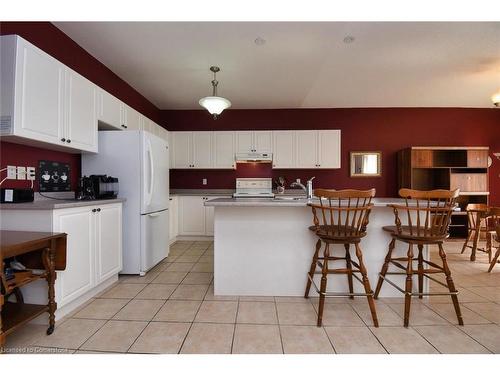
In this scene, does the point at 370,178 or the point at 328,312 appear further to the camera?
the point at 370,178

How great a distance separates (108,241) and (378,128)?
17.0ft

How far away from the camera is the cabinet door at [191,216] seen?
14.8 ft

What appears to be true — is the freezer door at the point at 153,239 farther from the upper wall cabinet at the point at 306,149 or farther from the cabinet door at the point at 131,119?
the upper wall cabinet at the point at 306,149

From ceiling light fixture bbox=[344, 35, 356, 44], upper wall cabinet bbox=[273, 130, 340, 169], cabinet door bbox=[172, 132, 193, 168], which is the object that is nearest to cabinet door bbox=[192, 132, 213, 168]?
cabinet door bbox=[172, 132, 193, 168]

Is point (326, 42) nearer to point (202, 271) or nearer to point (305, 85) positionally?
point (305, 85)

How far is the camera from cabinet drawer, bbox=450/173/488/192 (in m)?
4.46

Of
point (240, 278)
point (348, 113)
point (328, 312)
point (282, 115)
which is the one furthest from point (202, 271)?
point (348, 113)

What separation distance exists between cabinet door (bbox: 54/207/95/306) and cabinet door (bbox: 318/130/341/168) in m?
3.87

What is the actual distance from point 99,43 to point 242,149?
2703 millimetres

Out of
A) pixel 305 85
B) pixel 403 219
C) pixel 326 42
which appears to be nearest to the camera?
pixel 403 219

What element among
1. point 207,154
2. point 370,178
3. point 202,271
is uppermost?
point 207,154

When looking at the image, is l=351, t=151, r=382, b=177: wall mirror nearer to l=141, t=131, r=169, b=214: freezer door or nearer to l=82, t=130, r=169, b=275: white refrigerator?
l=141, t=131, r=169, b=214: freezer door

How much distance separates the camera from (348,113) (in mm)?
4945

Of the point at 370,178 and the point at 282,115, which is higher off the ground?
the point at 282,115
